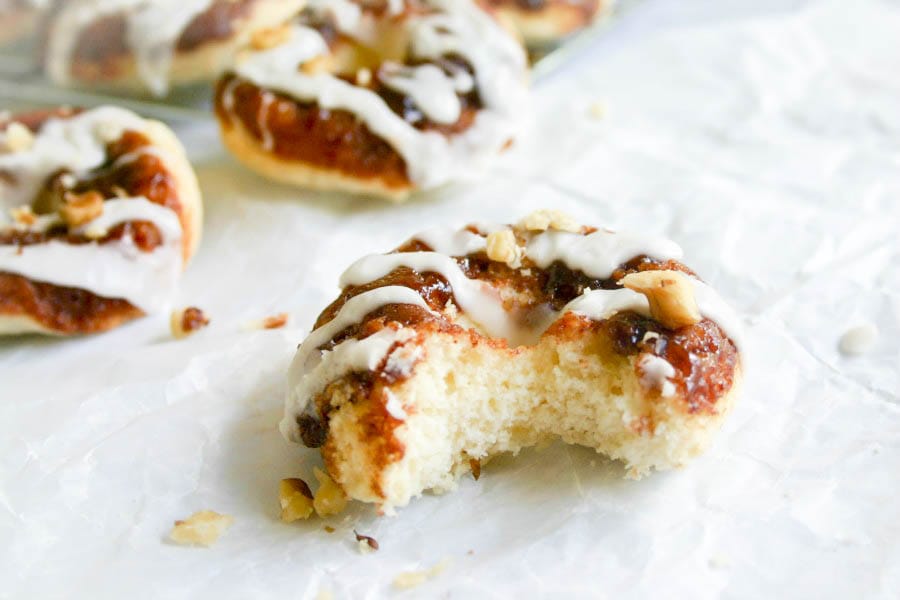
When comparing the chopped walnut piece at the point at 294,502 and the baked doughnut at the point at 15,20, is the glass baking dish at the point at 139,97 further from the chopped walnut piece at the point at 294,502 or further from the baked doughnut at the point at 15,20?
the chopped walnut piece at the point at 294,502

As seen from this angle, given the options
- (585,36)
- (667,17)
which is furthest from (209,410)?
(667,17)

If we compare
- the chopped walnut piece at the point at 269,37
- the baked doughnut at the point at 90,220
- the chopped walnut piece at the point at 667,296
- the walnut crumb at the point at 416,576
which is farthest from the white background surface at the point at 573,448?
the chopped walnut piece at the point at 269,37

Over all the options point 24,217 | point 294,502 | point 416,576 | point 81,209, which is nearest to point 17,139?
point 24,217

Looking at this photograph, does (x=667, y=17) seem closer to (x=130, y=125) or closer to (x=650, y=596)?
(x=130, y=125)

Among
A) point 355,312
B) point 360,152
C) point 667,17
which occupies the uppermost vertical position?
point 355,312

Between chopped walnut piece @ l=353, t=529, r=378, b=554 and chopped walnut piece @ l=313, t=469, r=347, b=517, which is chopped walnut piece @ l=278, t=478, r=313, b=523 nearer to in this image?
chopped walnut piece @ l=313, t=469, r=347, b=517

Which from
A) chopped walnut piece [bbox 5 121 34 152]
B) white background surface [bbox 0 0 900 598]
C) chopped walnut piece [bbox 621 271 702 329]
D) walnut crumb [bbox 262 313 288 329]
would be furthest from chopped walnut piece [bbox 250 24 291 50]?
chopped walnut piece [bbox 621 271 702 329]
